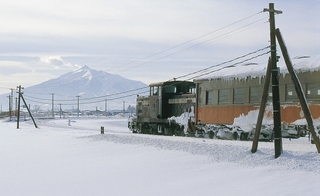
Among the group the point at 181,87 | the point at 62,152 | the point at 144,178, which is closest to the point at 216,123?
the point at 181,87

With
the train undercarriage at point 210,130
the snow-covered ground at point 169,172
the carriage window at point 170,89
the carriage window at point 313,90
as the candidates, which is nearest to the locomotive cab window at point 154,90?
the carriage window at point 170,89

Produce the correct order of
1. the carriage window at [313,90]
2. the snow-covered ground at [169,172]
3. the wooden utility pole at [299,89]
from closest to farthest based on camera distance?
the snow-covered ground at [169,172] < the wooden utility pole at [299,89] < the carriage window at [313,90]

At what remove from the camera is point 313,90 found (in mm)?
18000

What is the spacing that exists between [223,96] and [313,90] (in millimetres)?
5569

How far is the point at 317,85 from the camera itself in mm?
17797

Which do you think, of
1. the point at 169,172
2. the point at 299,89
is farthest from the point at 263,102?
the point at 169,172

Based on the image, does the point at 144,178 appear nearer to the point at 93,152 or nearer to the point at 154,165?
the point at 154,165

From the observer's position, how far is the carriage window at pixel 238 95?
21109 mm

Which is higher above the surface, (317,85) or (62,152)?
(317,85)

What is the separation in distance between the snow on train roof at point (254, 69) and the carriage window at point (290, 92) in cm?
72

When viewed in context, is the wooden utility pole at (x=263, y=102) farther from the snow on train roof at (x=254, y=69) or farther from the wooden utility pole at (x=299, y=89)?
the snow on train roof at (x=254, y=69)

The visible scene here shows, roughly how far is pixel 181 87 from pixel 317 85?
12.3 meters

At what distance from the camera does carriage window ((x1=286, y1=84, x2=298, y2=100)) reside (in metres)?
18.6

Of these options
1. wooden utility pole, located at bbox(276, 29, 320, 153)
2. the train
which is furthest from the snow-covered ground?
the train
